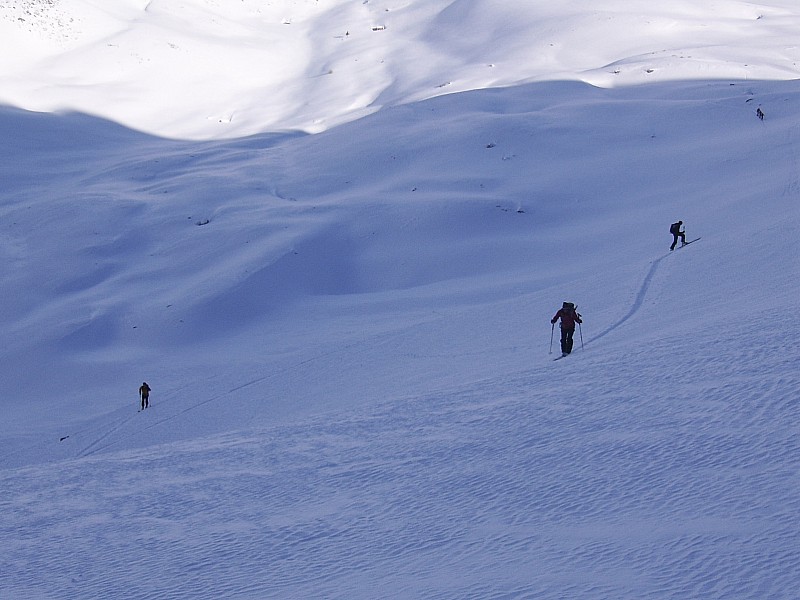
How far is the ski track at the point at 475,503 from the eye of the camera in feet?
17.8

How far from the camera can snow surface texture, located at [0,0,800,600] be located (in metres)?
6.39

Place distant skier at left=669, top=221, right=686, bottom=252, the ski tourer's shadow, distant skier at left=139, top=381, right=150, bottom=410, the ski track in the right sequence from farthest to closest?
distant skier at left=669, top=221, right=686, bottom=252
distant skier at left=139, top=381, right=150, bottom=410
the ski tourer's shadow
the ski track

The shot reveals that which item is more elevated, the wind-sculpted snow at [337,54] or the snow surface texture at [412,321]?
the wind-sculpted snow at [337,54]

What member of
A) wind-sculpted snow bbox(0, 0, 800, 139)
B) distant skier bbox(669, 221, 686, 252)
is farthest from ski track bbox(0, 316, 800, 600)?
wind-sculpted snow bbox(0, 0, 800, 139)

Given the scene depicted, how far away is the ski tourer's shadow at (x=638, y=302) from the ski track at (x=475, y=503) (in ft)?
14.0

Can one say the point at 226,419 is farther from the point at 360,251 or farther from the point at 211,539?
the point at 360,251

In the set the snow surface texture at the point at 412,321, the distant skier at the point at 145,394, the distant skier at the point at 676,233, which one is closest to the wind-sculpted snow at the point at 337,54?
the snow surface texture at the point at 412,321

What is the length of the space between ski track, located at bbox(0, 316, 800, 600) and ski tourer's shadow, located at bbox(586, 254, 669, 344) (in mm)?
4272

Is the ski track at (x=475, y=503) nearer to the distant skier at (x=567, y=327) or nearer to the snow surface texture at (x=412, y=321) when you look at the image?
the snow surface texture at (x=412, y=321)

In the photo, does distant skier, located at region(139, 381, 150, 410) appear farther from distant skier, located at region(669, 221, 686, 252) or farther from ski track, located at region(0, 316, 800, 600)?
distant skier, located at region(669, 221, 686, 252)

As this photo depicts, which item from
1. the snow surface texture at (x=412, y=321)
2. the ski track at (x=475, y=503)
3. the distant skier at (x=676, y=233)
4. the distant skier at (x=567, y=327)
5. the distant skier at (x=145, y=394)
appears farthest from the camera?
the distant skier at (x=676, y=233)

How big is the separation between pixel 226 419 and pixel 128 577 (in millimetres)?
9296

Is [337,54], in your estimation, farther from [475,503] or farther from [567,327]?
[475,503]

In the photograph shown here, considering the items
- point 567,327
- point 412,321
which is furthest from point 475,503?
point 412,321
